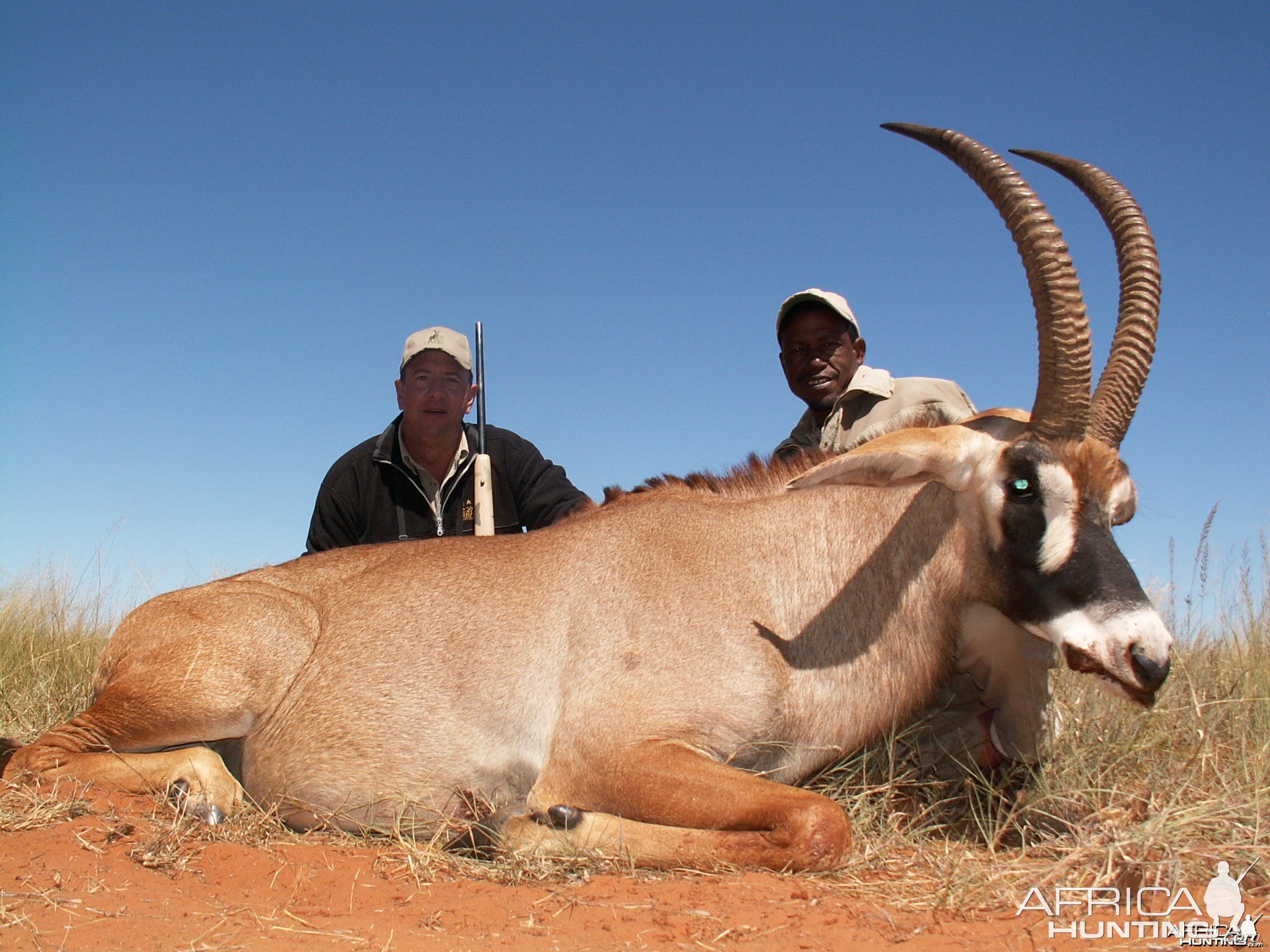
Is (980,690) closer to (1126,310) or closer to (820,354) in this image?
(1126,310)

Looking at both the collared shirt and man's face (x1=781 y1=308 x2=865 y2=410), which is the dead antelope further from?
the collared shirt

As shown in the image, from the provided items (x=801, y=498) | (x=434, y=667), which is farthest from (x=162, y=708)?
(x=801, y=498)

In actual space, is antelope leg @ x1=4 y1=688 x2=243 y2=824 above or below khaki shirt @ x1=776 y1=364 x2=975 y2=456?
below

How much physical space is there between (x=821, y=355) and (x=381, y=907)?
6.19 meters

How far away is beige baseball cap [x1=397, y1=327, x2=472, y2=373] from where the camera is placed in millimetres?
8922

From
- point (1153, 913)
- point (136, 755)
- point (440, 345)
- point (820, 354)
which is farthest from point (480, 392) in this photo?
point (1153, 913)

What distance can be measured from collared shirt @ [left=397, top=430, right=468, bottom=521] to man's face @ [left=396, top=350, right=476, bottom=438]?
20cm

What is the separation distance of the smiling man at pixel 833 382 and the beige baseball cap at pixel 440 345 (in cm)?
294

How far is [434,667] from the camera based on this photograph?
489cm

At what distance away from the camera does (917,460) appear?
174 inches

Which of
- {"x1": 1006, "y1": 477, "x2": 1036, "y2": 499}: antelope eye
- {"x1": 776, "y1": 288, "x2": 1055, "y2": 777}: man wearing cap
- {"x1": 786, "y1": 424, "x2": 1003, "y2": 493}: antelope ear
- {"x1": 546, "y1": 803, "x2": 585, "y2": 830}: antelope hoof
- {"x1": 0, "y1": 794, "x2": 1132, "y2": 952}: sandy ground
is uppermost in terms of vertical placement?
Answer: {"x1": 786, "y1": 424, "x2": 1003, "y2": 493}: antelope ear

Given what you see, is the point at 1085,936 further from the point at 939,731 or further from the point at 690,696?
the point at 939,731

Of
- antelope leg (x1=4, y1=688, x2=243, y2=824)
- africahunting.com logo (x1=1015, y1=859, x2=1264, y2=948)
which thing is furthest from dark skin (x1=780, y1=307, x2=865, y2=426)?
antelope leg (x1=4, y1=688, x2=243, y2=824)

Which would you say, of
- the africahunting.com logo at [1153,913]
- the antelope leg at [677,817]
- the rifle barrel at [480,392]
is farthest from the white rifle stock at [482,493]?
the africahunting.com logo at [1153,913]
